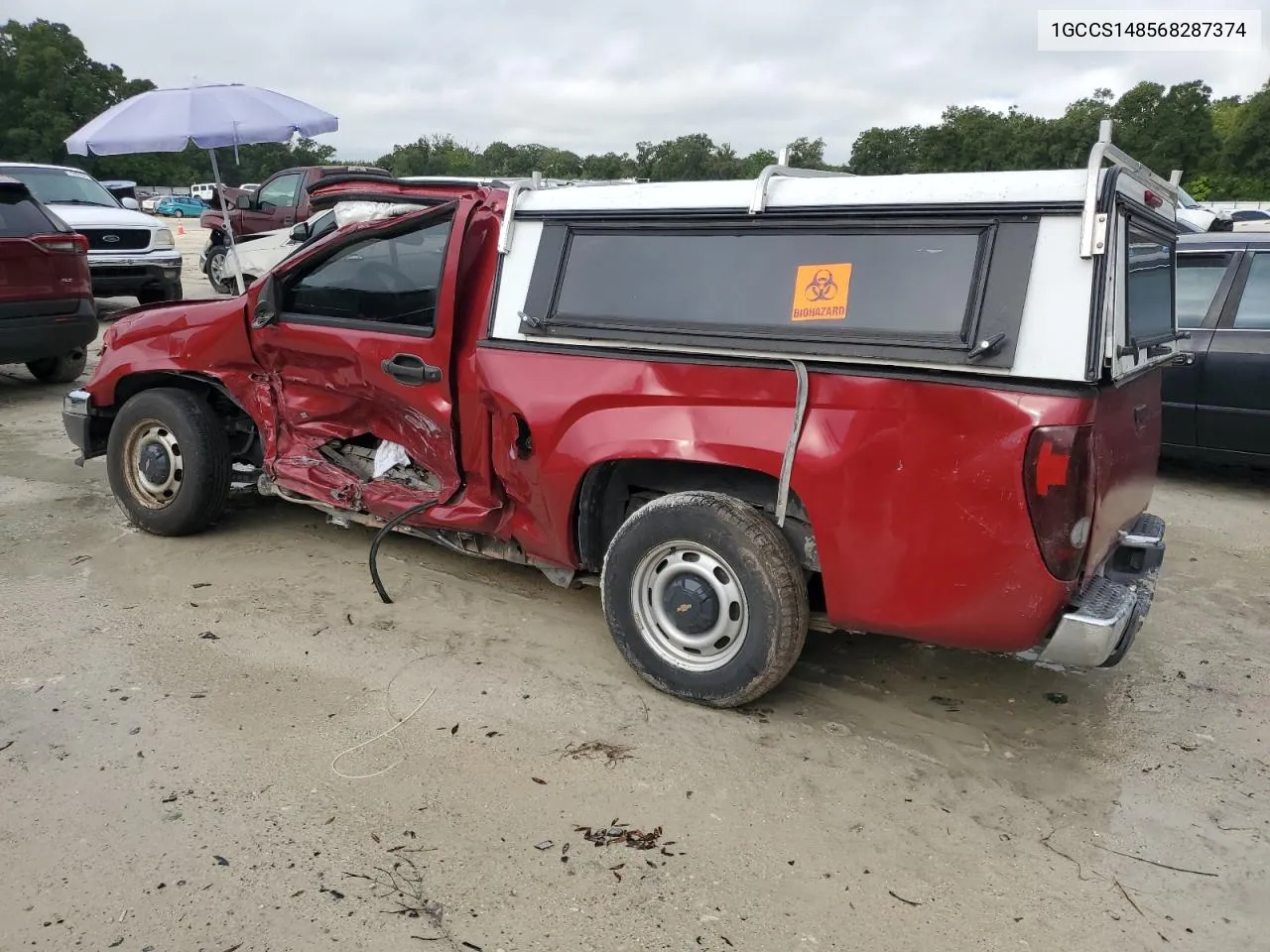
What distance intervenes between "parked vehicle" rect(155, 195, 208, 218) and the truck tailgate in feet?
169

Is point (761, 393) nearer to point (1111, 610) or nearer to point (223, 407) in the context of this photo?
point (1111, 610)

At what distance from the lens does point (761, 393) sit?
315 centimetres

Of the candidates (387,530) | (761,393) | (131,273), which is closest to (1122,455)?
(761,393)

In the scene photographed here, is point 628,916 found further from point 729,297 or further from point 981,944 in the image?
point 729,297

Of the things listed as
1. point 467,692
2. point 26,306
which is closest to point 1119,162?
point 467,692

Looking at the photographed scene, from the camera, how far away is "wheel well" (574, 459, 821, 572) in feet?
10.8

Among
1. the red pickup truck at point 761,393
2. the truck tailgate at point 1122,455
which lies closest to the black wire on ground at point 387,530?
the red pickup truck at point 761,393

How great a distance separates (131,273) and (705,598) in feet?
37.8

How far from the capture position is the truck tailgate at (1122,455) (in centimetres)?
287

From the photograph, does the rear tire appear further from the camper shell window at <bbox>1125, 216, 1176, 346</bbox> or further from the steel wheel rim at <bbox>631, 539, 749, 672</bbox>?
the camper shell window at <bbox>1125, 216, 1176, 346</bbox>

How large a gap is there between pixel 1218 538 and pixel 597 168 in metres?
54.9

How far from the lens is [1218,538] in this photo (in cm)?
538

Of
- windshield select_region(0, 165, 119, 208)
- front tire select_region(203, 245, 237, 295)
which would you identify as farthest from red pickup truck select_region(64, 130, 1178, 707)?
front tire select_region(203, 245, 237, 295)

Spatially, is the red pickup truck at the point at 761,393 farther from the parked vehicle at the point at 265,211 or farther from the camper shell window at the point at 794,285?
the parked vehicle at the point at 265,211
